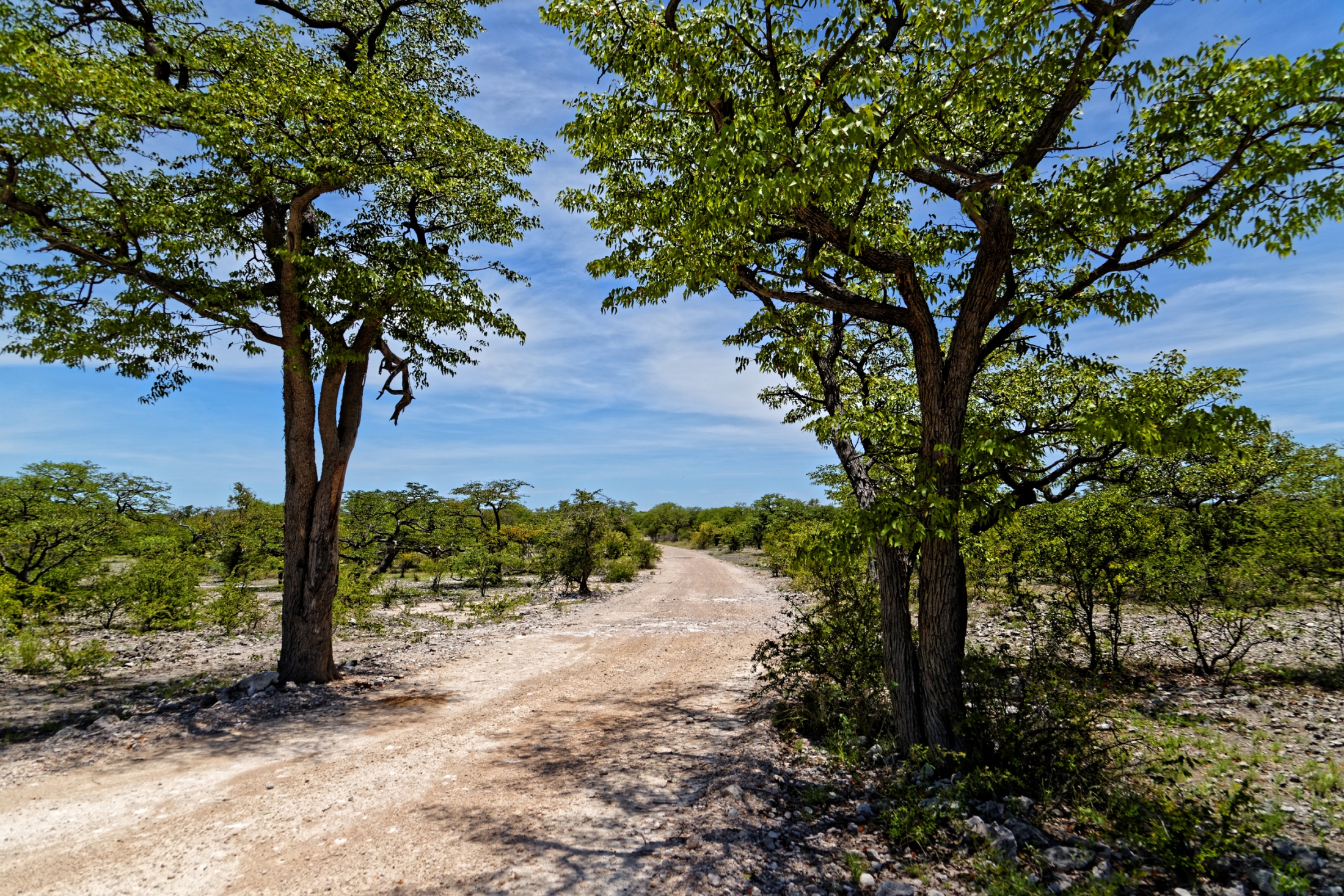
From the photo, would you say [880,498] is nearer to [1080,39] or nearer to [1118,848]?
[1118,848]

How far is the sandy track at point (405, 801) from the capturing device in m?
3.73

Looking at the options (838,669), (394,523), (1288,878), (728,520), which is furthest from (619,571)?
(728,520)

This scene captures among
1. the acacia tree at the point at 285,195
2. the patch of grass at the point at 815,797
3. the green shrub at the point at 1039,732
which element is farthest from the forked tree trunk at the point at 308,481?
the green shrub at the point at 1039,732

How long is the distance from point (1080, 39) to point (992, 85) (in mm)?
624

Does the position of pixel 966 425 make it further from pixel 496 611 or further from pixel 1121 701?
pixel 496 611

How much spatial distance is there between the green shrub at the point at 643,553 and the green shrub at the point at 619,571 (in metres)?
1.87

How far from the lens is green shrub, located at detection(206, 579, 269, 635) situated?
13250mm

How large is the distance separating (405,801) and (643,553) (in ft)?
99.1

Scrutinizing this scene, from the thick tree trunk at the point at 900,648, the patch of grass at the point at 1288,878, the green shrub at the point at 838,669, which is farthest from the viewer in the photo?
the green shrub at the point at 838,669

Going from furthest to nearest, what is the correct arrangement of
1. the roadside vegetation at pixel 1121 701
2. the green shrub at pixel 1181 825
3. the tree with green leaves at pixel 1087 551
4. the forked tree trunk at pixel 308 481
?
the forked tree trunk at pixel 308 481, the tree with green leaves at pixel 1087 551, the roadside vegetation at pixel 1121 701, the green shrub at pixel 1181 825

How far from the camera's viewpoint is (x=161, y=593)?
13.1 metres

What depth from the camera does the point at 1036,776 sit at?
4.92 m

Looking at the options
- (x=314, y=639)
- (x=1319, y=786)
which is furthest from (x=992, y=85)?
(x=314, y=639)

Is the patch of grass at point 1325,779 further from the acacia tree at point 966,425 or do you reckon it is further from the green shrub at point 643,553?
the green shrub at point 643,553
